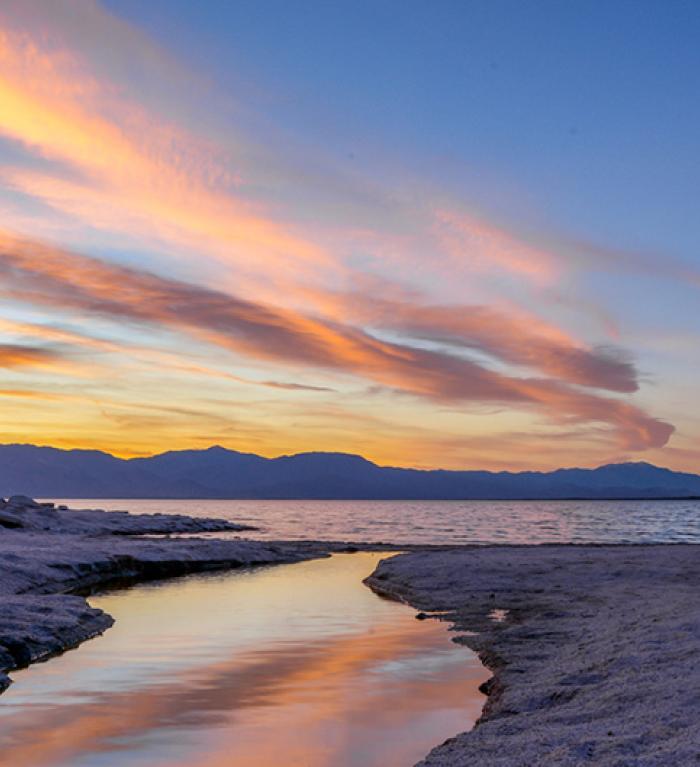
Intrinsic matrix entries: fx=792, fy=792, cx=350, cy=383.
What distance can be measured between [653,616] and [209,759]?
48.6 feet

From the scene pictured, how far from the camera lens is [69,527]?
76000 millimetres

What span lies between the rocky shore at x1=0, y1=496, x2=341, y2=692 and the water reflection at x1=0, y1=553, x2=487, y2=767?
1029 mm

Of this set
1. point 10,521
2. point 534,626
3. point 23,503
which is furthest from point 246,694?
point 23,503

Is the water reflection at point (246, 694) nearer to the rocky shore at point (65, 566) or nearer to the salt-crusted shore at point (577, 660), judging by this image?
the rocky shore at point (65, 566)

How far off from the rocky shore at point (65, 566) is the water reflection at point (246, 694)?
1.03 metres

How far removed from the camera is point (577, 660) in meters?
18.0

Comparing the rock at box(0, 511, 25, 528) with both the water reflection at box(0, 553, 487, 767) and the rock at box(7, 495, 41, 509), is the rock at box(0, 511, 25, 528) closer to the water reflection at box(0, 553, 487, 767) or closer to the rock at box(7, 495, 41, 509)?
the rock at box(7, 495, 41, 509)

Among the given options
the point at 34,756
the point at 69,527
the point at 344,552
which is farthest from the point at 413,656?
the point at 69,527

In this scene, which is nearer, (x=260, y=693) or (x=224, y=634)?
(x=260, y=693)

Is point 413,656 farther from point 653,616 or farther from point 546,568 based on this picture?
point 546,568

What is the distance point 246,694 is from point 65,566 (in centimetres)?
2585

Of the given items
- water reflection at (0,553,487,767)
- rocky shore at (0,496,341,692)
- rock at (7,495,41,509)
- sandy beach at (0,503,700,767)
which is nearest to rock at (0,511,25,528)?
rocky shore at (0,496,341,692)

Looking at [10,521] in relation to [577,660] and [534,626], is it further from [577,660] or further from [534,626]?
[577,660]

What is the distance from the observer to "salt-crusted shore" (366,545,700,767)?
1121 cm
